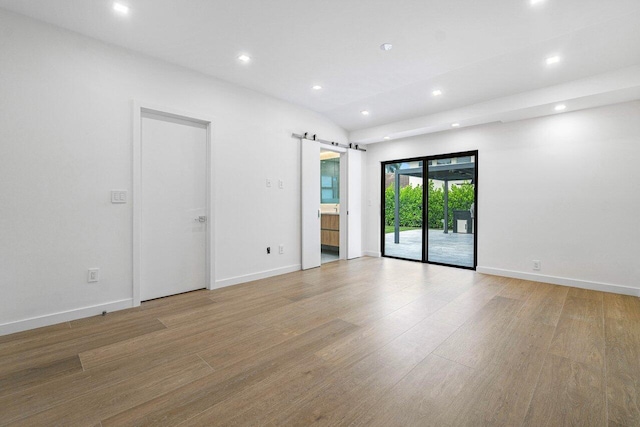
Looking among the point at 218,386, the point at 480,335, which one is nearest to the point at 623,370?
the point at 480,335

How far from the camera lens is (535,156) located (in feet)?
14.0

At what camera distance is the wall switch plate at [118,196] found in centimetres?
300

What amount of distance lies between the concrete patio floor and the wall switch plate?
15.8 feet

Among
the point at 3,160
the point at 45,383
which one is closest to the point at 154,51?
the point at 3,160

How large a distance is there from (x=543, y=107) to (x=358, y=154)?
317 centimetres

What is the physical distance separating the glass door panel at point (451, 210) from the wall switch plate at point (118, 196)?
4839 millimetres

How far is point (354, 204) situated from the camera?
19.8ft

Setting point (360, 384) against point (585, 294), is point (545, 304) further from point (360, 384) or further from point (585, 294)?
point (360, 384)

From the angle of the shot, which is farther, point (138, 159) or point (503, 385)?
point (138, 159)

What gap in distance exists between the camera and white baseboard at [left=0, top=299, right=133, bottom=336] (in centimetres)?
249

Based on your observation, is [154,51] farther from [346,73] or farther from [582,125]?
[582,125]

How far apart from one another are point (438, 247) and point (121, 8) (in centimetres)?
553

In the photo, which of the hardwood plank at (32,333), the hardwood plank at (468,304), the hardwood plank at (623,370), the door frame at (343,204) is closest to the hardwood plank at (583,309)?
the hardwood plank at (623,370)

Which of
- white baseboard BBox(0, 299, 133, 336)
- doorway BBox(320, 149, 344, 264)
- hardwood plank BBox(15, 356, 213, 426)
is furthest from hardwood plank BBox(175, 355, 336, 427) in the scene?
doorway BBox(320, 149, 344, 264)
